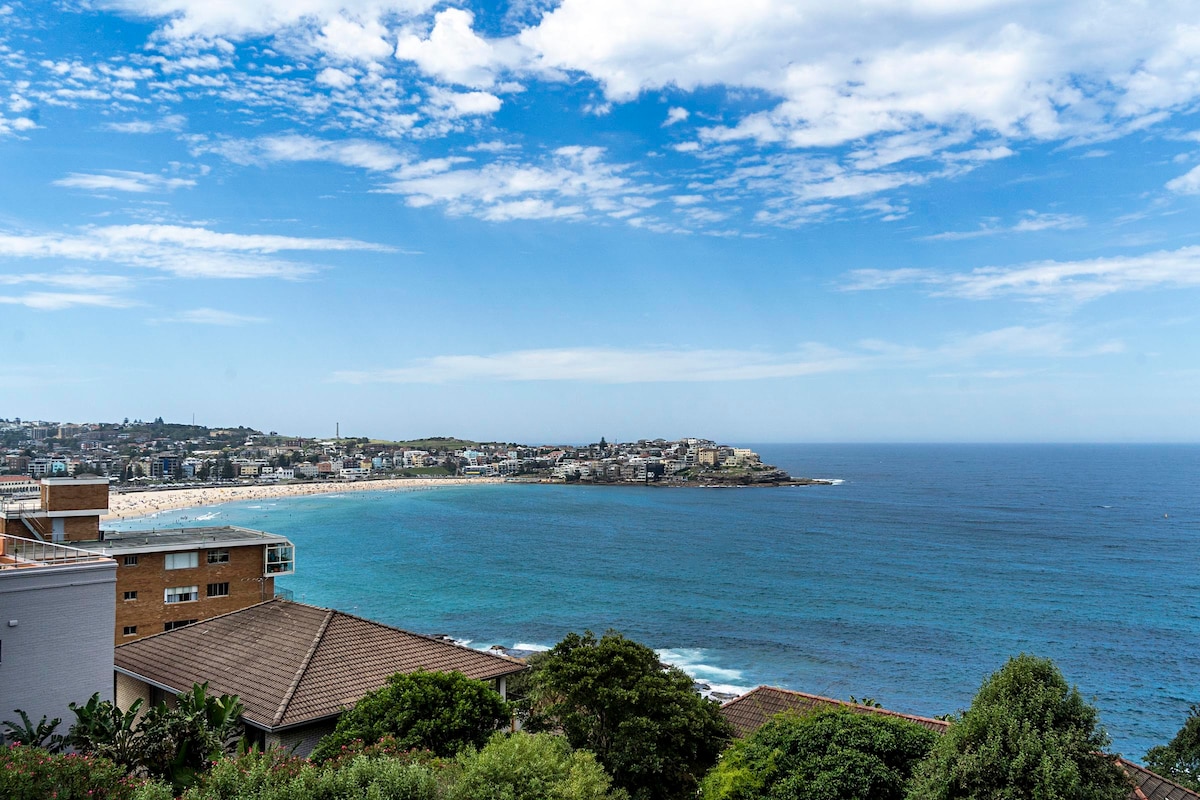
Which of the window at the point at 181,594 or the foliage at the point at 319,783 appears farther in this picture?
the window at the point at 181,594

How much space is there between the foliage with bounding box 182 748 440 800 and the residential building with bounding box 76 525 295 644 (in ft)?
59.4

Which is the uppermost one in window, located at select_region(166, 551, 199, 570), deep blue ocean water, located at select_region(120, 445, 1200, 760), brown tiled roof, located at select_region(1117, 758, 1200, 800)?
window, located at select_region(166, 551, 199, 570)

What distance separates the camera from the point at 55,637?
1274 centimetres

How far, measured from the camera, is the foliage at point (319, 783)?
7477 mm

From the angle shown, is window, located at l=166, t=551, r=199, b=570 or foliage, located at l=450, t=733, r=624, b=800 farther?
window, located at l=166, t=551, r=199, b=570

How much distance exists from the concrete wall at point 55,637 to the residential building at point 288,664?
8.56 ft

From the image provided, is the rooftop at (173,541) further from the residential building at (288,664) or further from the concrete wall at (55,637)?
the concrete wall at (55,637)

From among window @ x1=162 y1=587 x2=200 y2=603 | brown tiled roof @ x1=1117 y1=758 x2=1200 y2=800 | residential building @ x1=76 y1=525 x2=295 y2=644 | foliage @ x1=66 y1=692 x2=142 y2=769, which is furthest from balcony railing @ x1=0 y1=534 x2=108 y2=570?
brown tiled roof @ x1=1117 y1=758 x2=1200 y2=800

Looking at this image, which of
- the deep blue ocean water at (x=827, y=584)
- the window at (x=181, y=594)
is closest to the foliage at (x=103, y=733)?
the window at (x=181, y=594)

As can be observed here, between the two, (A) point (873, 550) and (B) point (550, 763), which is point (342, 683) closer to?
(B) point (550, 763)

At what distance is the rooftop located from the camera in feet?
77.2

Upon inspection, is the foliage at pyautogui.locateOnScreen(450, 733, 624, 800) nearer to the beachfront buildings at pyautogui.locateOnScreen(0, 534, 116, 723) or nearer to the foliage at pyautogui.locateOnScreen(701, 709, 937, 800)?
the foliage at pyautogui.locateOnScreen(701, 709, 937, 800)

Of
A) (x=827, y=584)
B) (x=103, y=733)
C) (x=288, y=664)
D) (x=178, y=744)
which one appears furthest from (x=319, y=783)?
(x=827, y=584)

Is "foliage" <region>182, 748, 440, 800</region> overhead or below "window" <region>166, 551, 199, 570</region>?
overhead
